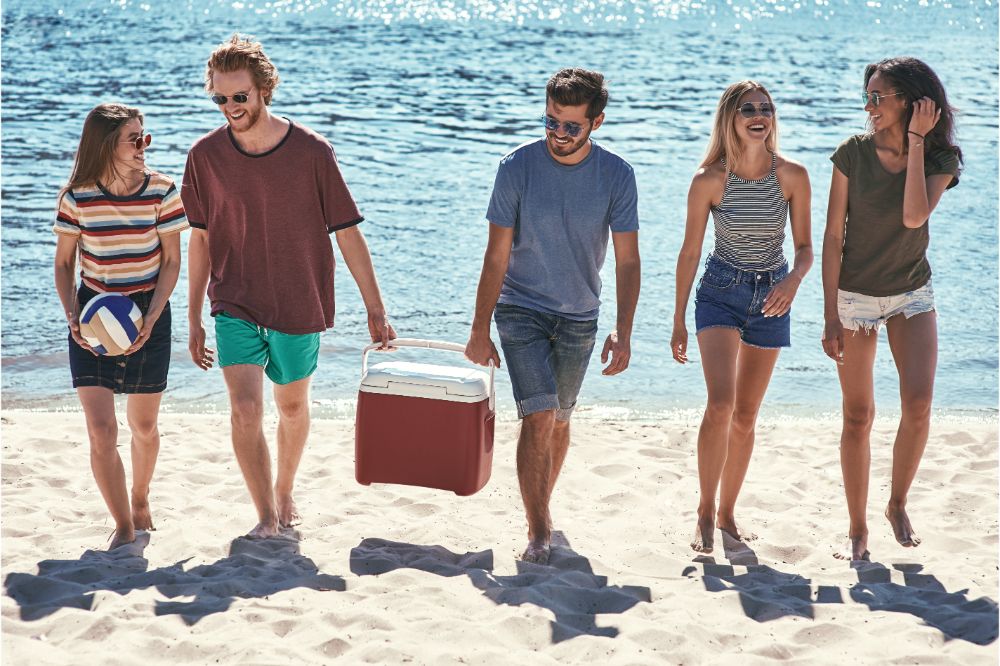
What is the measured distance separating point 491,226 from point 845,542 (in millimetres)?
2088

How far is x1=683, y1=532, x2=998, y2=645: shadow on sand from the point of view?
4086 millimetres

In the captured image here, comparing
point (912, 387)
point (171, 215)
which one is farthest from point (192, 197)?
point (912, 387)

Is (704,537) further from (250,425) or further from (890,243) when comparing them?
(250,425)

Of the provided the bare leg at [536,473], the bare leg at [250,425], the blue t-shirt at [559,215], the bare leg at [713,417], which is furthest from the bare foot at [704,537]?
the bare leg at [250,425]

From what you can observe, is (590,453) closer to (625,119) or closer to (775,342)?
(775,342)

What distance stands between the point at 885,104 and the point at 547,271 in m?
1.57

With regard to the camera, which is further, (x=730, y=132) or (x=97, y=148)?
(x=730, y=132)

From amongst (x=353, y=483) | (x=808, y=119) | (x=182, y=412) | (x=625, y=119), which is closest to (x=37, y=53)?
(x=625, y=119)

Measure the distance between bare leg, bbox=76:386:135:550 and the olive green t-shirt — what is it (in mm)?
3194

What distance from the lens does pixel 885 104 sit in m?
4.79

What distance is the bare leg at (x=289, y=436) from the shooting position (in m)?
5.12

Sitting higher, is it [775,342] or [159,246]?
[159,246]

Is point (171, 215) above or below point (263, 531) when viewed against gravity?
above

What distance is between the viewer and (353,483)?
5957mm
